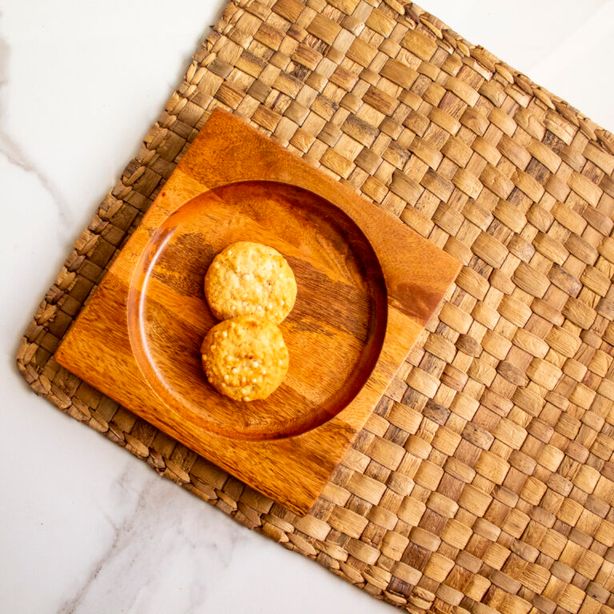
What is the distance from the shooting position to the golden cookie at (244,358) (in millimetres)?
1005

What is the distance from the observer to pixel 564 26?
134cm

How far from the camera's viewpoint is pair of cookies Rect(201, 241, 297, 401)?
1.01m

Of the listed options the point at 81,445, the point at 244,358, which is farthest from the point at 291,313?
the point at 81,445

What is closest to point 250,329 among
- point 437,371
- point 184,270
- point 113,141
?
point 184,270

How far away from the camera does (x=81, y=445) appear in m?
1.15

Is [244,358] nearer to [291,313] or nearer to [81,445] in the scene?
[291,313]

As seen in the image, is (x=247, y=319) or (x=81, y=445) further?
(x=81, y=445)

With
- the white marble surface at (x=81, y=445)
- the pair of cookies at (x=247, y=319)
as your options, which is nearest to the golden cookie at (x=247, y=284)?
the pair of cookies at (x=247, y=319)

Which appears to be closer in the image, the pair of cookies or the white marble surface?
the pair of cookies

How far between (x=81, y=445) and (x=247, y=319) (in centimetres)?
38

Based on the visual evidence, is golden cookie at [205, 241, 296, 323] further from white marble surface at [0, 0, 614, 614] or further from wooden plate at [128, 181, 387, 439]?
white marble surface at [0, 0, 614, 614]

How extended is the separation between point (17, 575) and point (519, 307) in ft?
3.12

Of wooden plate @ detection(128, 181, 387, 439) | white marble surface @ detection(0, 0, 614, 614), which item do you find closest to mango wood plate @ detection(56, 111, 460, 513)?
wooden plate @ detection(128, 181, 387, 439)

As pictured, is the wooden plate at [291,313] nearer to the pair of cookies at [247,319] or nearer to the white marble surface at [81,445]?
the pair of cookies at [247,319]
